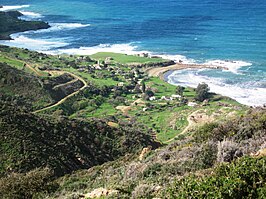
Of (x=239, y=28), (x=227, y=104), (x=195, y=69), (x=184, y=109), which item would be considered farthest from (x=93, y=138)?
(x=239, y=28)

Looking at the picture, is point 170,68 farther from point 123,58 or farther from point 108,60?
point 108,60

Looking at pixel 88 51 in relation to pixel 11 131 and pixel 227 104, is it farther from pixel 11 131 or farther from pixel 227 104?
pixel 11 131

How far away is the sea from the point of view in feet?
299

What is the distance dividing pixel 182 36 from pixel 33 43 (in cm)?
5087

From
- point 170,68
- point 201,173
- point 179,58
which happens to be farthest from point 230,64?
point 201,173

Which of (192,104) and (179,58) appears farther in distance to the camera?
(179,58)

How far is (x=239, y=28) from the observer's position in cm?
12900

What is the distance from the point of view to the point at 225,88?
83688mm

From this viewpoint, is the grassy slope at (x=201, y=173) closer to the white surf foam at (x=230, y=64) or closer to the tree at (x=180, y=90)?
the tree at (x=180, y=90)

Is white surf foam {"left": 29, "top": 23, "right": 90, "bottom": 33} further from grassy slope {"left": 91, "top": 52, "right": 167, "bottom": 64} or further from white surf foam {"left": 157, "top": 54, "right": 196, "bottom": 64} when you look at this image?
white surf foam {"left": 157, "top": 54, "right": 196, "bottom": 64}

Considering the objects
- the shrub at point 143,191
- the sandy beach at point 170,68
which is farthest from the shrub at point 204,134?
the sandy beach at point 170,68

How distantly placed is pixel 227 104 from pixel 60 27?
98.1m

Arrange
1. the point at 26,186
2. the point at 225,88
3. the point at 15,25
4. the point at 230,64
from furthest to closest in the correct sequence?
1. the point at 15,25
2. the point at 230,64
3. the point at 225,88
4. the point at 26,186

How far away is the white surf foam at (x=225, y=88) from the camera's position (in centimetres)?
7649
